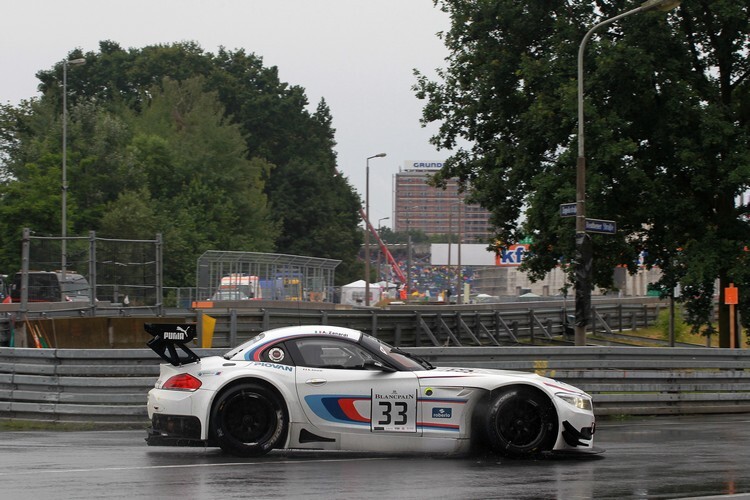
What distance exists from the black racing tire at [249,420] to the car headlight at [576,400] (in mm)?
2662

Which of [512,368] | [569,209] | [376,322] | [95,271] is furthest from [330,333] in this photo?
[376,322]

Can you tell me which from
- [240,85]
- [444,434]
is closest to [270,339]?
[444,434]

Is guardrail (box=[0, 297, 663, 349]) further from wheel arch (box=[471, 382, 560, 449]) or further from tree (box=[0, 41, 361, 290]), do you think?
tree (box=[0, 41, 361, 290])

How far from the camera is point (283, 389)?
1063 centimetres

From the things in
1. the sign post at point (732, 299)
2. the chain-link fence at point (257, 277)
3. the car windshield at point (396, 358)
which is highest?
the chain-link fence at point (257, 277)

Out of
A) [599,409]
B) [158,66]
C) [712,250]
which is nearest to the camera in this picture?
[599,409]

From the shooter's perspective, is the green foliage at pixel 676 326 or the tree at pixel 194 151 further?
Answer: the tree at pixel 194 151

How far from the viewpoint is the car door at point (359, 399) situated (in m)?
10.6

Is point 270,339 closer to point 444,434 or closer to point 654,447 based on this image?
point 444,434

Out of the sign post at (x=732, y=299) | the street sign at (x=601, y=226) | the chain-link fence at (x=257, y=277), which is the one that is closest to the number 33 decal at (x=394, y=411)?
the street sign at (x=601, y=226)

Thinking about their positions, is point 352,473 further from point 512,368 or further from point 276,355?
point 512,368

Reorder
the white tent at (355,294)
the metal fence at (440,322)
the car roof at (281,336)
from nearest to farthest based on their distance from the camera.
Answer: the car roof at (281,336) < the metal fence at (440,322) < the white tent at (355,294)

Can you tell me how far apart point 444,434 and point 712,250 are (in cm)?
1951

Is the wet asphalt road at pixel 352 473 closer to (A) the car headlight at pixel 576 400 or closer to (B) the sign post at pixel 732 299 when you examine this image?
(A) the car headlight at pixel 576 400
